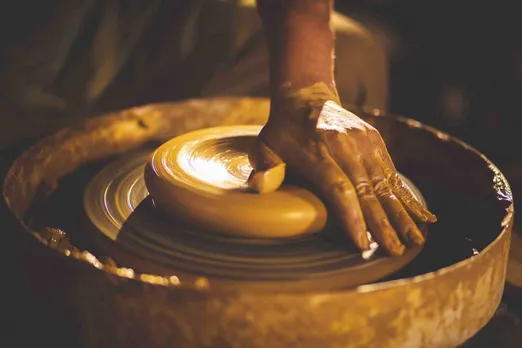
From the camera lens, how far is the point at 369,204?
3.29 ft

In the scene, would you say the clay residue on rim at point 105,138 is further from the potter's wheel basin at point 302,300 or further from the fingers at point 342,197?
the fingers at point 342,197

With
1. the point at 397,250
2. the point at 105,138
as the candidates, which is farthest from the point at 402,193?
the point at 105,138

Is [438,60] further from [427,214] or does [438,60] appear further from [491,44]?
[427,214]

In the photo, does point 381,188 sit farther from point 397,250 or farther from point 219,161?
point 219,161

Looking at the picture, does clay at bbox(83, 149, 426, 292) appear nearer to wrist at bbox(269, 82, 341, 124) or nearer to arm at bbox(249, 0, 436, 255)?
arm at bbox(249, 0, 436, 255)

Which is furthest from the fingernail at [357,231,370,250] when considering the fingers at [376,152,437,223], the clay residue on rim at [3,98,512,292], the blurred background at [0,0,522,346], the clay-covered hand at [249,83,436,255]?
the blurred background at [0,0,522,346]

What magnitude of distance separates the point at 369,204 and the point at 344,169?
2.9 inches

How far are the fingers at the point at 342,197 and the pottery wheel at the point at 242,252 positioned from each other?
4 cm

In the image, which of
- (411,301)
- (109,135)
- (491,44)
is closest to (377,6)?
(491,44)

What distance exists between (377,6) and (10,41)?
2.08m

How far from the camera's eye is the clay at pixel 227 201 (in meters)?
1.03

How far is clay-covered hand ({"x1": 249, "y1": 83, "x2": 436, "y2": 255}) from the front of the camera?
1004mm

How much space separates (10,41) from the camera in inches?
63.9

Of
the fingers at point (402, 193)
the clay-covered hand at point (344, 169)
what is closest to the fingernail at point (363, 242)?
the clay-covered hand at point (344, 169)
